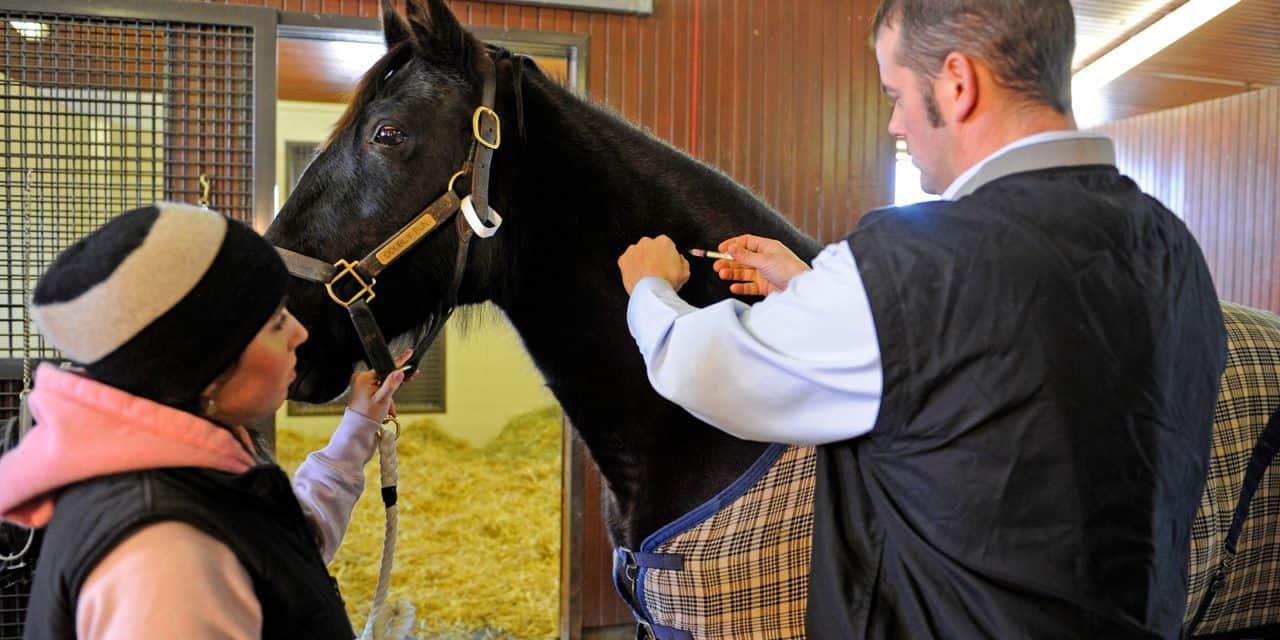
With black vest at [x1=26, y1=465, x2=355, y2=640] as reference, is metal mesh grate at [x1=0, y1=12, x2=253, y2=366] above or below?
above

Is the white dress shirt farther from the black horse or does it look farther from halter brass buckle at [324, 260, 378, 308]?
halter brass buckle at [324, 260, 378, 308]

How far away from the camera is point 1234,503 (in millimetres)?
1487

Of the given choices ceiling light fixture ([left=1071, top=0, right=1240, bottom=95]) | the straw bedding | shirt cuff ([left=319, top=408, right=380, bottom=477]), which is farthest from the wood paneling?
shirt cuff ([left=319, top=408, right=380, bottom=477])

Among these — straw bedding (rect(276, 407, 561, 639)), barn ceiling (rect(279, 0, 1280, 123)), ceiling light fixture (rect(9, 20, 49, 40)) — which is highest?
barn ceiling (rect(279, 0, 1280, 123))

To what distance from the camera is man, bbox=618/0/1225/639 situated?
876 millimetres

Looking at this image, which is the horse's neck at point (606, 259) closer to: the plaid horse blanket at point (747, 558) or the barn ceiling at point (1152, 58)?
the plaid horse blanket at point (747, 558)

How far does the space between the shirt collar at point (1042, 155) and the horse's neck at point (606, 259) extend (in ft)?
1.75

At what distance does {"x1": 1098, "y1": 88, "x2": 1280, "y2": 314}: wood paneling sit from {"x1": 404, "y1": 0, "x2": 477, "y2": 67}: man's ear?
587 centimetres

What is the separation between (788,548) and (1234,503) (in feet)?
2.87

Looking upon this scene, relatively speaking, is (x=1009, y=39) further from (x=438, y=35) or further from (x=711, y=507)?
(x=438, y=35)

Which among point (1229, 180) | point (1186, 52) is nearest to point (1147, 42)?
point (1186, 52)

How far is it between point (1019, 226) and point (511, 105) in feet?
3.09

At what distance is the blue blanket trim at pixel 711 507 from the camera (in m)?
1.26

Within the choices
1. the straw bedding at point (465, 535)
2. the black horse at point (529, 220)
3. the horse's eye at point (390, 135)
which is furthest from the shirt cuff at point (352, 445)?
the straw bedding at point (465, 535)
